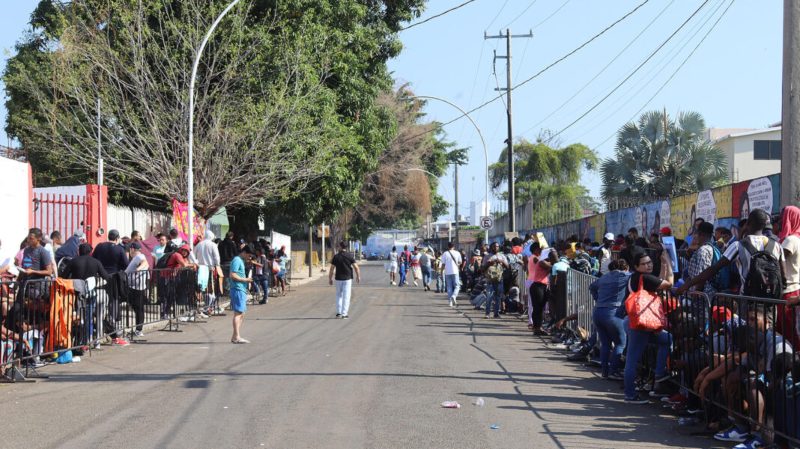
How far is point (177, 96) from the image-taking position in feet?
88.5

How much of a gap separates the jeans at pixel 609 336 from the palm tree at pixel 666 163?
2241 cm

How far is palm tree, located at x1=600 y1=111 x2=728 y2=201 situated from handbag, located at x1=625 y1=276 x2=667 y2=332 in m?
24.1

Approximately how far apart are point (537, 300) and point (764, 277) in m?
9.83

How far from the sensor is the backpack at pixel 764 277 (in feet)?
28.5

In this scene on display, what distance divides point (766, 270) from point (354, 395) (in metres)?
4.36

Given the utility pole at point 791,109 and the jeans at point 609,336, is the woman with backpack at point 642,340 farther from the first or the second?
the utility pole at point 791,109

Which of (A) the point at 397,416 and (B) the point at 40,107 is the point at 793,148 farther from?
(B) the point at 40,107

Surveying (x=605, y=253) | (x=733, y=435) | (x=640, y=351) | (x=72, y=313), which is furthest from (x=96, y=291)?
(x=605, y=253)

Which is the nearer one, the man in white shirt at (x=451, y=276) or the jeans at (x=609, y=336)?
the jeans at (x=609, y=336)

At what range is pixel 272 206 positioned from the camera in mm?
34656

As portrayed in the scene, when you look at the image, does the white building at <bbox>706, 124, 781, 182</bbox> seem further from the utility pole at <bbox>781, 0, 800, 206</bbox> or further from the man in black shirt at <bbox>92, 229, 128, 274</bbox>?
the utility pole at <bbox>781, 0, 800, 206</bbox>

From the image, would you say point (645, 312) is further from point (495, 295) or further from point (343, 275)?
point (495, 295)

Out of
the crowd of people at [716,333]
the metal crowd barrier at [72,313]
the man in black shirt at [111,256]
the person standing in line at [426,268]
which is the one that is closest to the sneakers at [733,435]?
the crowd of people at [716,333]

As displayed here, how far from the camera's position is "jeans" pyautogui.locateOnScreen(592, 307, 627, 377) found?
39.8 feet
